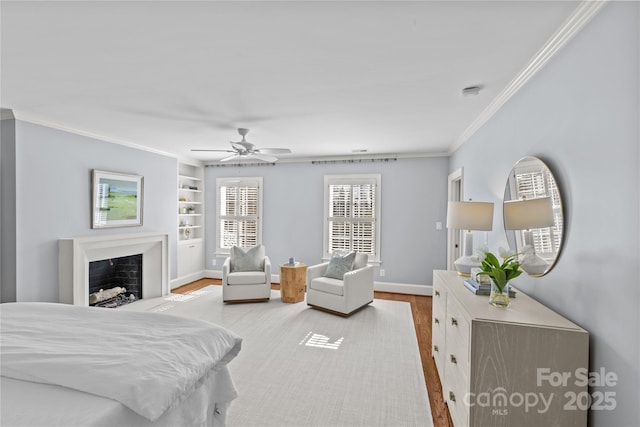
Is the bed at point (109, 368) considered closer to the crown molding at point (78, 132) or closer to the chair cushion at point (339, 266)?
the crown molding at point (78, 132)

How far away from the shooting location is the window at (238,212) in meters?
6.27

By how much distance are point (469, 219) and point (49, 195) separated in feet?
15.2

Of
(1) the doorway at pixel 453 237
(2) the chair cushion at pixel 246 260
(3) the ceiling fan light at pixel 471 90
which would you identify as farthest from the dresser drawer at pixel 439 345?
(2) the chair cushion at pixel 246 260

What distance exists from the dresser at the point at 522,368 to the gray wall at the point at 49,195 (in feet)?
14.6

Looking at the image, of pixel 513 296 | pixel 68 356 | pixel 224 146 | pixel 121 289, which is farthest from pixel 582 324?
pixel 121 289

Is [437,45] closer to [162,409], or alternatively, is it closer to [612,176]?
[612,176]

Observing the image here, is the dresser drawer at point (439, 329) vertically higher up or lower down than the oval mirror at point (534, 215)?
lower down

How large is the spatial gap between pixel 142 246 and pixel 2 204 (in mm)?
1802

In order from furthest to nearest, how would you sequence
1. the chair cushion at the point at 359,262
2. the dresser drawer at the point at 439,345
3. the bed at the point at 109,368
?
the chair cushion at the point at 359,262
the dresser drawer at the point at 439,345
the bed at the point at 109,368

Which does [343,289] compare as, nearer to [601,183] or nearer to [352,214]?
[352,214]

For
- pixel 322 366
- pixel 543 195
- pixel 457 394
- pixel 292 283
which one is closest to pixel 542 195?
pixel 543 195

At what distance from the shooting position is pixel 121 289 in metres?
4.87

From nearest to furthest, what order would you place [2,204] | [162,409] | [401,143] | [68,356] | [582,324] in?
[162,409] < [68,356] < [582,324] < [2,204] < [401,143]

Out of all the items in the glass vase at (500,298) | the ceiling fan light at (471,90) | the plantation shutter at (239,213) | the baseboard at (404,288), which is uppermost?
the ceiling fan light at (471,90)
